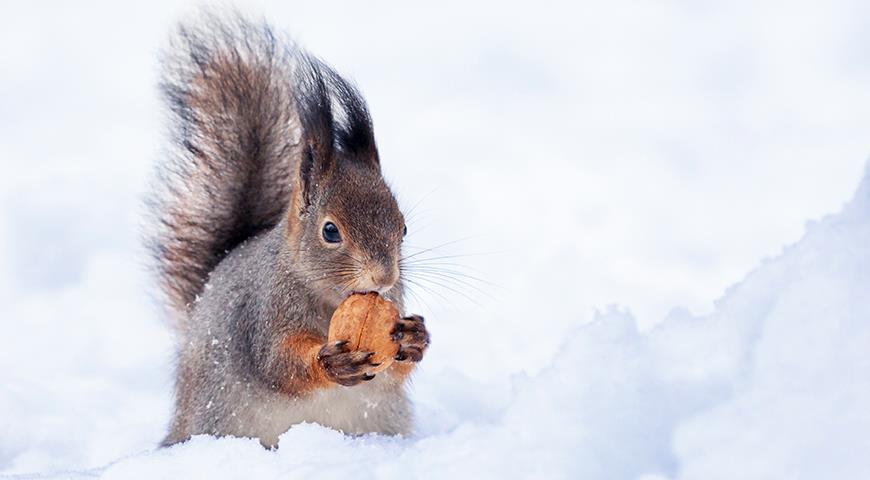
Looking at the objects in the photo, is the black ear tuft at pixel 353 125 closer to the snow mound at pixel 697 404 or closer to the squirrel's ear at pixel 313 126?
the squirrel's ear at pixel 313 126

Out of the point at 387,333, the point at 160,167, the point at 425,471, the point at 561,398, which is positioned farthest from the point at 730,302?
the point at 160,167

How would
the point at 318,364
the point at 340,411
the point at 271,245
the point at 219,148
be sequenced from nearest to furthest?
the point at 318,364, the point at 340,411, the point at 271,245, the point at 219,148

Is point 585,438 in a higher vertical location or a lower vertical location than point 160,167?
lower

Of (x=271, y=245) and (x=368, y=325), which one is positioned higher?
(x=271, y=245)

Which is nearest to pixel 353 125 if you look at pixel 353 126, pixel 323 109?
pixel 353 126

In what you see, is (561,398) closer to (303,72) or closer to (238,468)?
(238,468)

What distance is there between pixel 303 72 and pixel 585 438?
1205mm

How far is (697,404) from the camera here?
1532 millimetres

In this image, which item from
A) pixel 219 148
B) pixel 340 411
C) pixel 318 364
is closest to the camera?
pixel 318 364

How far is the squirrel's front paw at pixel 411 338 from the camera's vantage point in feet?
6.98

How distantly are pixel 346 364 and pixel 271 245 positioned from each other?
0.46 metres

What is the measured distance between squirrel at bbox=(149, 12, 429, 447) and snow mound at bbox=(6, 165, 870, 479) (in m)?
0.45

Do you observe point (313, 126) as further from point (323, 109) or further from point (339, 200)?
point (339, 200)

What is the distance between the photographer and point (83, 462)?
9.20 ft
